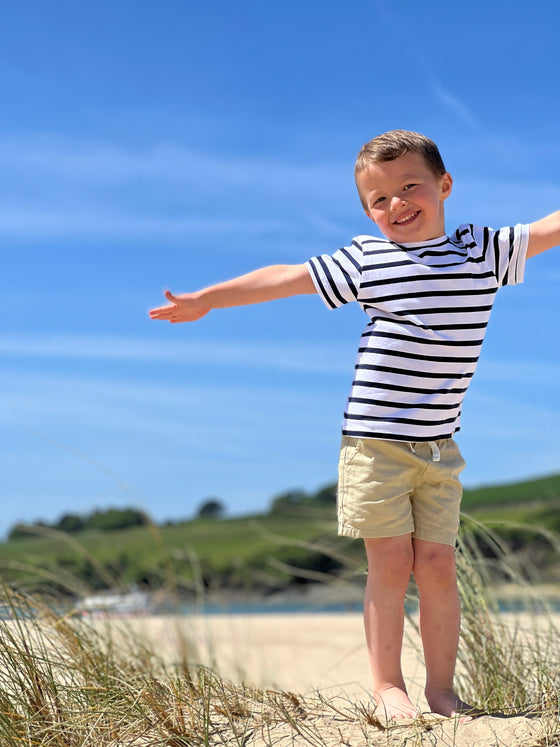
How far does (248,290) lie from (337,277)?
0.30 metres

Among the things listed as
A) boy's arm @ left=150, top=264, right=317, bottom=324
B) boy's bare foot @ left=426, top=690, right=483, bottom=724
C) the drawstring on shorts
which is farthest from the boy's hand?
boy's bare foot @ left=426, top=690, right=483, bottom=724

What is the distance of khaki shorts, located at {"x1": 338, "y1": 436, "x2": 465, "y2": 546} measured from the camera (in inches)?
93.7

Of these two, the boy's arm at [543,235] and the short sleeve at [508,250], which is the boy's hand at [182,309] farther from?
the boy's arm at [543,235]

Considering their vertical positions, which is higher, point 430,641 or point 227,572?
point 430,641

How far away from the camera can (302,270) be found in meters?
2.50

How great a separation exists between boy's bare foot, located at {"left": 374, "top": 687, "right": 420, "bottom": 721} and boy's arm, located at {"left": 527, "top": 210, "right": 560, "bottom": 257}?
4.96 ft

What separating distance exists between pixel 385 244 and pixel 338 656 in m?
6.16

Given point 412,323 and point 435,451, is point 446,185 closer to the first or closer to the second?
point 412,323

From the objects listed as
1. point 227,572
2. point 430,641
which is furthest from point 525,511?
point 430,641

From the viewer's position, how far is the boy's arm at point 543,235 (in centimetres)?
258

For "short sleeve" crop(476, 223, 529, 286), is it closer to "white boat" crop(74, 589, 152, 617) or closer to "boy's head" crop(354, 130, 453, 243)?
"boy's head" crop(354, 130, 453, 243)

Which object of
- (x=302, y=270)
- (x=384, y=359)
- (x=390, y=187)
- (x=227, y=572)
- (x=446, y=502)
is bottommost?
(x=227, y=572)

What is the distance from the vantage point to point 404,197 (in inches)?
98.6

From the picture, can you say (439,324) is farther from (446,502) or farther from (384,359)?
(446,502)
